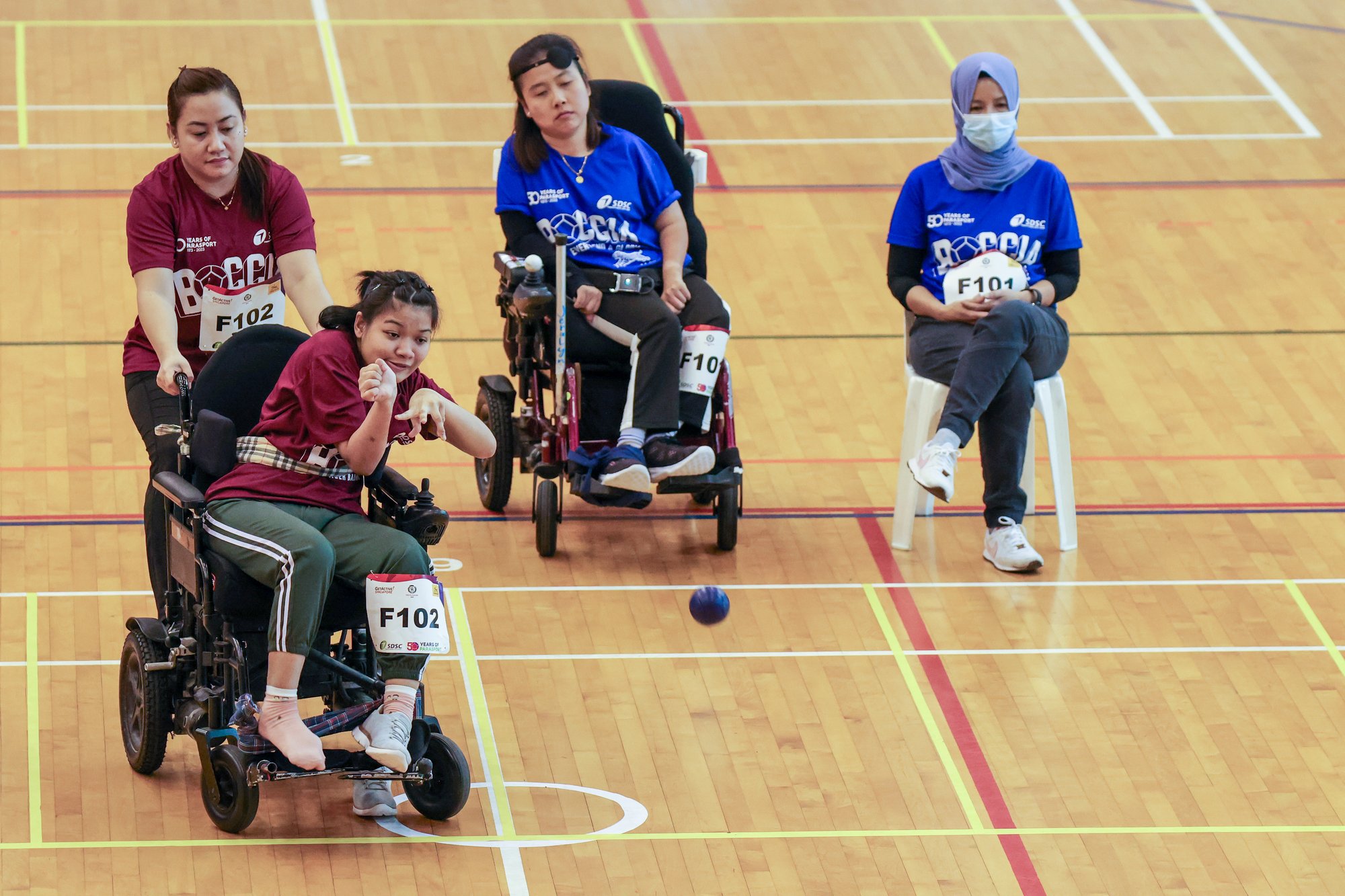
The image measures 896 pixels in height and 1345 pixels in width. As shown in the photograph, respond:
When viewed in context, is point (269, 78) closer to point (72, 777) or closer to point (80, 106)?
point (80, 106)

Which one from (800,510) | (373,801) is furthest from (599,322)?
(373,801)

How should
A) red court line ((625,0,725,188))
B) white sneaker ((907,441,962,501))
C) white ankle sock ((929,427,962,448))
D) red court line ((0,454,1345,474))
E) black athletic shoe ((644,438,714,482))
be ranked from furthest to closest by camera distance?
red court line ((625,0,725,188)) → red court line ((0,454,1345,474)) → black athletic shoe ((644,438,714,482)) → white ankle sock ((929,427,962,448)) → white sneaker ((907,441,962,501))

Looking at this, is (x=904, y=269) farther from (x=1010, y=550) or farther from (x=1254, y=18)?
(x=1254, y=18)

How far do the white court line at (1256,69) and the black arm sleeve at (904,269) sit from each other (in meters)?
4.51

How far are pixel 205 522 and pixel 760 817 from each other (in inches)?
55.8

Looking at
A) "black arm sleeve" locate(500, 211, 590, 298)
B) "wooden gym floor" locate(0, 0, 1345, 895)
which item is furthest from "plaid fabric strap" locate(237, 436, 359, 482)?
"black arm sleeve" locate(500, 211, 590, 298)

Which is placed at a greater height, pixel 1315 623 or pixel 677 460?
pixel 677 460

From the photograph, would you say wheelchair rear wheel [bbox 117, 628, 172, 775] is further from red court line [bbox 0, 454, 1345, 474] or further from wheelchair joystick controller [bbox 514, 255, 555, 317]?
red court line [bbox 0, 454, 1345, 474]

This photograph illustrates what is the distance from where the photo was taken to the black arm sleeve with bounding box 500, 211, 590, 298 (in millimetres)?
6438

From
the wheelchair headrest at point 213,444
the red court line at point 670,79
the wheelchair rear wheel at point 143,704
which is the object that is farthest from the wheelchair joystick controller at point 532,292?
the red court line at point 670,79

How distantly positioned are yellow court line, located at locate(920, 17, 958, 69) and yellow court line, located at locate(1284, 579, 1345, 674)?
205 inches

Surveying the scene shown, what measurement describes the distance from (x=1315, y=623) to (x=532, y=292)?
2.40 m

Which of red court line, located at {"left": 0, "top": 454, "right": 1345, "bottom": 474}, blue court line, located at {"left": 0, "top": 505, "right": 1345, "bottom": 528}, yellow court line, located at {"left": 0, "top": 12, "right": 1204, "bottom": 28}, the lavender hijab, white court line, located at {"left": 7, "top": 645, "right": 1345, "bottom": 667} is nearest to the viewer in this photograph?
white court line, located at {"left": 7, "top": 645, "right": 1345, "bottom": 667}

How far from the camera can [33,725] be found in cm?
527
